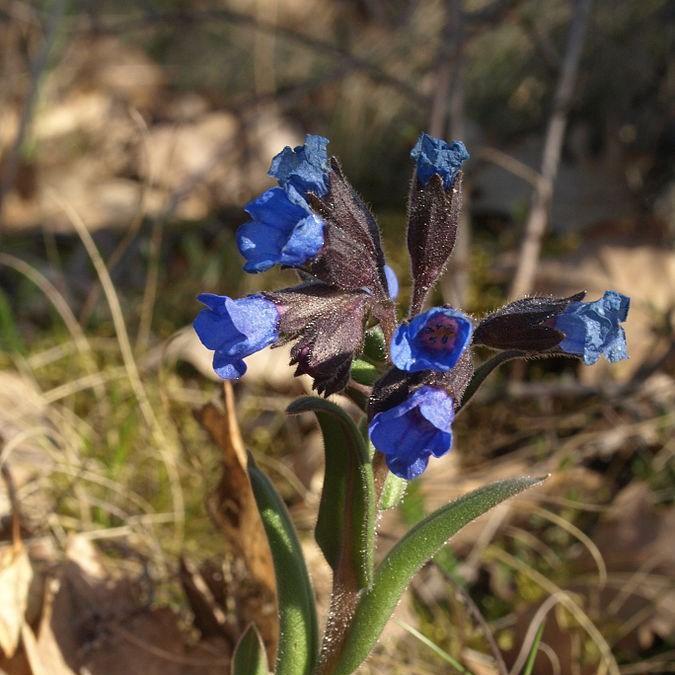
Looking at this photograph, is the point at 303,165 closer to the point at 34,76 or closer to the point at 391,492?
the point at 391,492

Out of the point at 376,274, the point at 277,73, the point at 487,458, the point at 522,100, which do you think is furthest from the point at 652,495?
the point at 277,73

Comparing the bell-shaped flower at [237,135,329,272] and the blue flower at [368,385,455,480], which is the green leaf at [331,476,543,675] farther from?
the bell-shaped flower at [237,135,329,272]

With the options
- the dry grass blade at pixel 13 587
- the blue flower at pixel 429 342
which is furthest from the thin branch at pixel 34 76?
the blue flower at pixel 429 342

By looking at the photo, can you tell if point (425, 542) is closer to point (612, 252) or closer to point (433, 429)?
point (433, 429)

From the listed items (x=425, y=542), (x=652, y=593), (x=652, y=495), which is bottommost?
(x=425, y=542)

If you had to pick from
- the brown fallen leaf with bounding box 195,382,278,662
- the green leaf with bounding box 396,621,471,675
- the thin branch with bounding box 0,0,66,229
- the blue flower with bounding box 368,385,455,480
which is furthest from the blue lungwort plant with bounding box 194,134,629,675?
the thin branch with bounding box 0,0,66,229

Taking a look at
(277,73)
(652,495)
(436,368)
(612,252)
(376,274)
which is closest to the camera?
(436,368)
